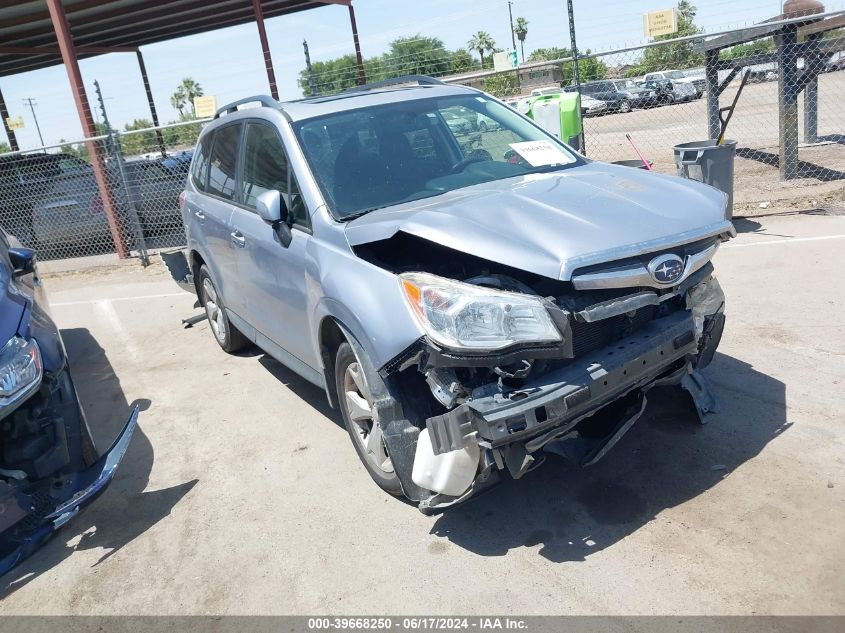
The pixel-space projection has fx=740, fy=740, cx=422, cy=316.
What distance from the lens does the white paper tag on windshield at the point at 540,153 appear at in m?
4.52

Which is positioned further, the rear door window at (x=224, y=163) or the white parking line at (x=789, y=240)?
the white parking line at (x=789, y=240)

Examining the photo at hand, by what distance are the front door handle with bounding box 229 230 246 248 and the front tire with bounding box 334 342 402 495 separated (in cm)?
143

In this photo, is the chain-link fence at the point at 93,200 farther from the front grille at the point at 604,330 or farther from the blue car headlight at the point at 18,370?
the front grille at the point at 604,330

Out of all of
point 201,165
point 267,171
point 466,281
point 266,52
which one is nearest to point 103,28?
point 266,52

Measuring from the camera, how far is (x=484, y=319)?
306 centimetres

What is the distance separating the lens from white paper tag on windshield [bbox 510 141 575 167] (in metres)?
4.52

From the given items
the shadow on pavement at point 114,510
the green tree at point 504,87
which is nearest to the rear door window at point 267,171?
the shadow on pavement at point 114,510

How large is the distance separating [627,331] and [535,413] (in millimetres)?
777

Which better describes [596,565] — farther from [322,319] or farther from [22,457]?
[22,457]

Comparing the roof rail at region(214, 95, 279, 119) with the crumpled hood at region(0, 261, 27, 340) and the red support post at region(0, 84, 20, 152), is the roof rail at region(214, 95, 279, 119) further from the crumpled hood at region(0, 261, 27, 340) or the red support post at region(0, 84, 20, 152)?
the red support post at region(0, 84, 20, 152)

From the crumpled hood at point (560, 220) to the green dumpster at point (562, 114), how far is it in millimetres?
5741

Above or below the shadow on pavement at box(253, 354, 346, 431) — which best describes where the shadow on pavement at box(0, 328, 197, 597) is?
below

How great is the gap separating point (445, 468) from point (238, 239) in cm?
254

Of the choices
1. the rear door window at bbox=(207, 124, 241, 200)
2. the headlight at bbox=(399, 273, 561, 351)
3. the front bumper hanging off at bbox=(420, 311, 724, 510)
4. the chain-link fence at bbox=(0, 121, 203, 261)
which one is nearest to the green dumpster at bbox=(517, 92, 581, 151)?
the rear door window at bbox=(207, 124, 241, 200)
